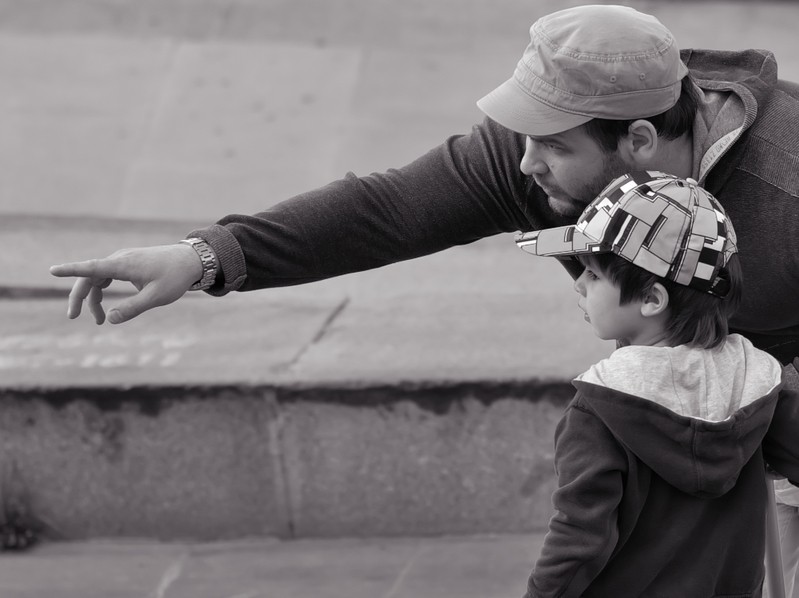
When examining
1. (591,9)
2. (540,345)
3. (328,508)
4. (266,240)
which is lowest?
(328,508)

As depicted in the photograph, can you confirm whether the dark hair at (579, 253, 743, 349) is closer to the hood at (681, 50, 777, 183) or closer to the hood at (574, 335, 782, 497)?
the hood at (574, 335, 782, 497)

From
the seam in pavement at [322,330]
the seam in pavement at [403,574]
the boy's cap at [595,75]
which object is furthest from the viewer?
the seam in pavement at [322,330]

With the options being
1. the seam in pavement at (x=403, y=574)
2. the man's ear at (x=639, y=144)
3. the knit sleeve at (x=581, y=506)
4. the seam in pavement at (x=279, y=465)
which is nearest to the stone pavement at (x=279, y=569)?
the seam in pavement at (x=403, y=574)

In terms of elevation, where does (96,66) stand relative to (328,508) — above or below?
above

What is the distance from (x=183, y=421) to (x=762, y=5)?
475 cm

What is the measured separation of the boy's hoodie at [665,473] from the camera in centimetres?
192

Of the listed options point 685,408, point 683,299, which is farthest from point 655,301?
point 685,408

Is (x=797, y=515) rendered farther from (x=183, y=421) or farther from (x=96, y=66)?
(x=96, y=66)

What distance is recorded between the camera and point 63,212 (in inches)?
218

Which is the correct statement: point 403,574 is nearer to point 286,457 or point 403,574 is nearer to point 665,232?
point 286,457

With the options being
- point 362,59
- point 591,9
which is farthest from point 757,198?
point 362,59

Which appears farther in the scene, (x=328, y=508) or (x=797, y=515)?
(x=328, y=508)

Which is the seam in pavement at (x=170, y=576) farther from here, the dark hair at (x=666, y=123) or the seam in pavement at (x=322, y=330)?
the dark hair at (x=666, y=123)

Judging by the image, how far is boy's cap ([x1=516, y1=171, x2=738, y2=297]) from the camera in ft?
6.34
